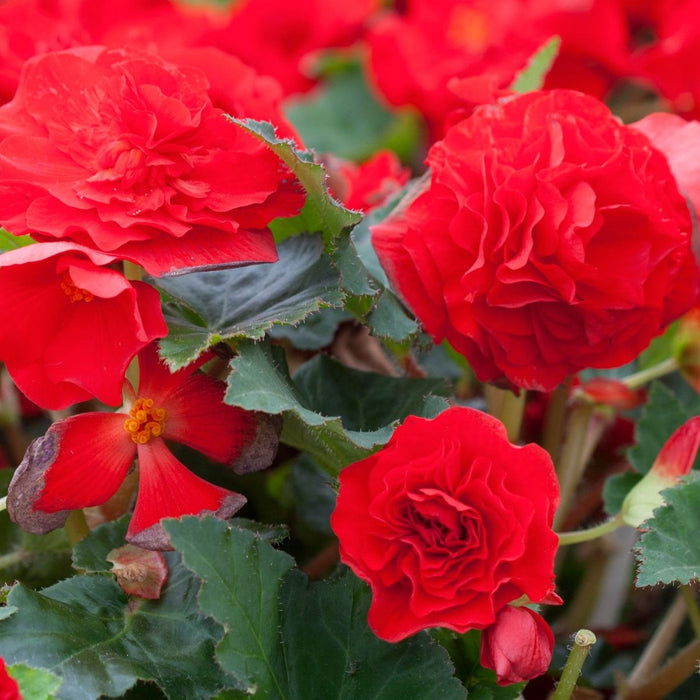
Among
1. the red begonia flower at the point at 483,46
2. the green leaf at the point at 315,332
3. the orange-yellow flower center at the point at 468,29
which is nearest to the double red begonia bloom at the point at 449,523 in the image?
the green leaf at the point at 315,332

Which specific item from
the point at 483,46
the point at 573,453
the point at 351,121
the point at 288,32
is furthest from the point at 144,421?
the point at 351,121

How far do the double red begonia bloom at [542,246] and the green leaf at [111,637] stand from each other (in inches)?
8.9

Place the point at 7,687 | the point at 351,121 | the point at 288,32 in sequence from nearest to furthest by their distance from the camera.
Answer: the point at 7,687 < the point at 288,32 < the point at 351,121

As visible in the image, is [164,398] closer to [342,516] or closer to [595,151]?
[342,516]

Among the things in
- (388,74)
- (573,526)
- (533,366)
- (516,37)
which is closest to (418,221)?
(533,366)

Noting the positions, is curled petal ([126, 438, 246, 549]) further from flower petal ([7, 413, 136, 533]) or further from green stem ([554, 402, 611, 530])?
green stem ([554, 402, 611, 530])

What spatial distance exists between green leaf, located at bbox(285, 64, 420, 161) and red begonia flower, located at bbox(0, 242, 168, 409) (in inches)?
44.6

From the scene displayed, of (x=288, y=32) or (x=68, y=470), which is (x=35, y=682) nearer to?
(x=68, y=470)

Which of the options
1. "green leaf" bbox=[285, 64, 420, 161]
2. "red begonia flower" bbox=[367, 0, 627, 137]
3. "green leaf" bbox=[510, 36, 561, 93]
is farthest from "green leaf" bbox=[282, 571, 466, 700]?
"green leaf" bbox=[285, 64, 420, 161]

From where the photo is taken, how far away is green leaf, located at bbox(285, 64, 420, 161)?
1.66 meters

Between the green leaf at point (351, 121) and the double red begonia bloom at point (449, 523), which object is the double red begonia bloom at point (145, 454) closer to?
the double red begonia bloom at point (449, 523)

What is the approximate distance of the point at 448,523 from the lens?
20.1 inches

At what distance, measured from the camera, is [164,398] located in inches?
22.2

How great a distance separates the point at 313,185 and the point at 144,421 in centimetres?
17
